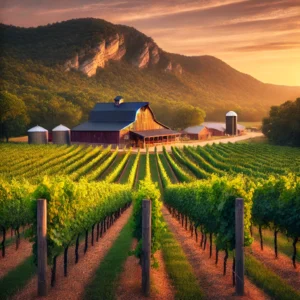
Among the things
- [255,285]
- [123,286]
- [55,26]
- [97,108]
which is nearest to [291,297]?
[255,285]

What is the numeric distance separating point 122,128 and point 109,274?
205ft

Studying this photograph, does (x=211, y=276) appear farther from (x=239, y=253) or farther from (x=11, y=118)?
(x=11, y=118)

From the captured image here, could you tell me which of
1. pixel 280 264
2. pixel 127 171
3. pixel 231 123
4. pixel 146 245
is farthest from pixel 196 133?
pixel 146 245

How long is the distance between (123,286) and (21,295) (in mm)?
2907

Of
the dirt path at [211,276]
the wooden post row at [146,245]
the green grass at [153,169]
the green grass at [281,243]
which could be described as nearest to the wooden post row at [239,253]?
the dirt path at [211,276]

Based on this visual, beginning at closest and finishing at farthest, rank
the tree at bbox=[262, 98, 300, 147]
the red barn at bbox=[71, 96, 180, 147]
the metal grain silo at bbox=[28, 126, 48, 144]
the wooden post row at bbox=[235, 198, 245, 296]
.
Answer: the wooden post row at bbox=[235, 198, 245, 296] → the red barn at bbox=[71, 96, 180, 147] → the tree at bbox=[262, 98, 300, 147] → the metal grain silo at bbox=[28, 126, 48, 144]

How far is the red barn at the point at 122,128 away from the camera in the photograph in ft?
249

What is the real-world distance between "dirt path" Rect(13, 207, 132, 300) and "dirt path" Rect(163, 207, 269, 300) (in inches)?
139

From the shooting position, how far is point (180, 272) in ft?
45.4

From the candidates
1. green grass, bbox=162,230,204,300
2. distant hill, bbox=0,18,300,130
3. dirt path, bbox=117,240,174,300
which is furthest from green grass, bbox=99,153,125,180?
distant hill, bbox=0,18,300,130

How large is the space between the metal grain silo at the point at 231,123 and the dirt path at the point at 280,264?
96.5 m

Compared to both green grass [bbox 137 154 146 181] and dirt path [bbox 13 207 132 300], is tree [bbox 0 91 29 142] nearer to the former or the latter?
green grass [bbox 137 154 146 181]

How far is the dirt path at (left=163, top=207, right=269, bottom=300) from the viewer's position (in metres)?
12.0

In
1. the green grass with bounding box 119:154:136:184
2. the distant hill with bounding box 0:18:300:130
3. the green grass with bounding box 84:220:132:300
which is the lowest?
the green grass with bounding box 84:220:132:300
